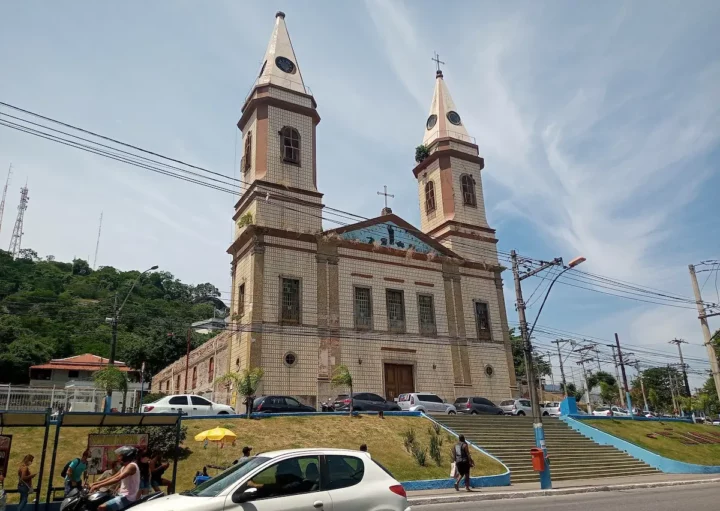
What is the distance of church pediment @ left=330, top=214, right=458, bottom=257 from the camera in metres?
32.0

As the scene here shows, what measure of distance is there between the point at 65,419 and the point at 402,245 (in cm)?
2351

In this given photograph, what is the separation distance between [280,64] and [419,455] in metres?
25.1

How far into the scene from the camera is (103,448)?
1256 cm

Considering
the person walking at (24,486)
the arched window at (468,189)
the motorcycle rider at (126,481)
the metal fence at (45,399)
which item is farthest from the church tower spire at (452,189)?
the motorcycle rider at (126,481)

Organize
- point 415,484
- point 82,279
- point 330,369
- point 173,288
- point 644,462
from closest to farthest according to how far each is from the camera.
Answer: point 415,484 < point 644,462 < point 330,369 < point 82,279 < point 173,288

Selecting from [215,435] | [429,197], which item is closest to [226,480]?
[215,435]

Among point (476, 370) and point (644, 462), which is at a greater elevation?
point (476, 370)

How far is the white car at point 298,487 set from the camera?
6113 mm

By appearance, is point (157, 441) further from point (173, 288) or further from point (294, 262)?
point (173, 288)

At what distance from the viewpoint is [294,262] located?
96.8ft

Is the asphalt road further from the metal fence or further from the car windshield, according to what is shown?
the metal fence

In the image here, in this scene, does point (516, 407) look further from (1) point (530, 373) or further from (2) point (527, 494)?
(2) point (527, 494)

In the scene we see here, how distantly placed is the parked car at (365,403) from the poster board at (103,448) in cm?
1276

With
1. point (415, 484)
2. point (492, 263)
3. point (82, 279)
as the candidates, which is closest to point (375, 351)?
point (492, 263)
